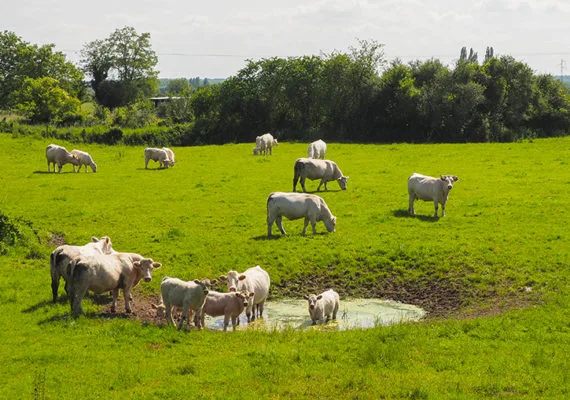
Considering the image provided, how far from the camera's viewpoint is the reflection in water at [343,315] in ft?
52.7

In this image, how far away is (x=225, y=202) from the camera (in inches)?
1192

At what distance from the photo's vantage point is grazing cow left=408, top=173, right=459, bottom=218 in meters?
25.7

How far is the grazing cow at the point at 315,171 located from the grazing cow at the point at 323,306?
15756 mm

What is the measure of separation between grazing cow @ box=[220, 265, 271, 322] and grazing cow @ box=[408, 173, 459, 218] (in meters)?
10.7

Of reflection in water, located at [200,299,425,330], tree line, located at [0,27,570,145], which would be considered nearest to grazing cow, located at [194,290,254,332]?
reflection in water, located at [200,299,425,330]

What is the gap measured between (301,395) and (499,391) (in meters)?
3.25

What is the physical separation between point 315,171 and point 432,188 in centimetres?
787

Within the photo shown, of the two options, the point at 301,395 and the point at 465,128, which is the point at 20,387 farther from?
the point at 465,128

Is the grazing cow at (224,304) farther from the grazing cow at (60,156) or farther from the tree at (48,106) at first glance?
the tree at (48,106)

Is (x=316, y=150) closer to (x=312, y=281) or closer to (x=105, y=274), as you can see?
(x=312, y=281)

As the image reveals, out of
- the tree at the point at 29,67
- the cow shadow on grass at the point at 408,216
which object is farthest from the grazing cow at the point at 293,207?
the tree at the point at 29,67

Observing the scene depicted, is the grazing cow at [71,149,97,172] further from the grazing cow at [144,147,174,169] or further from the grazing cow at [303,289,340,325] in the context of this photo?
the grazing cow at [303,289,340,325]

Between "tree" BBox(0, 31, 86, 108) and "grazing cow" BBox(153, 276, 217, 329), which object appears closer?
"grazing cow" BBox(153, 276, 217, 329)

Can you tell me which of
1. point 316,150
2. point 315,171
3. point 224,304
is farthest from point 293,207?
point 316,150
